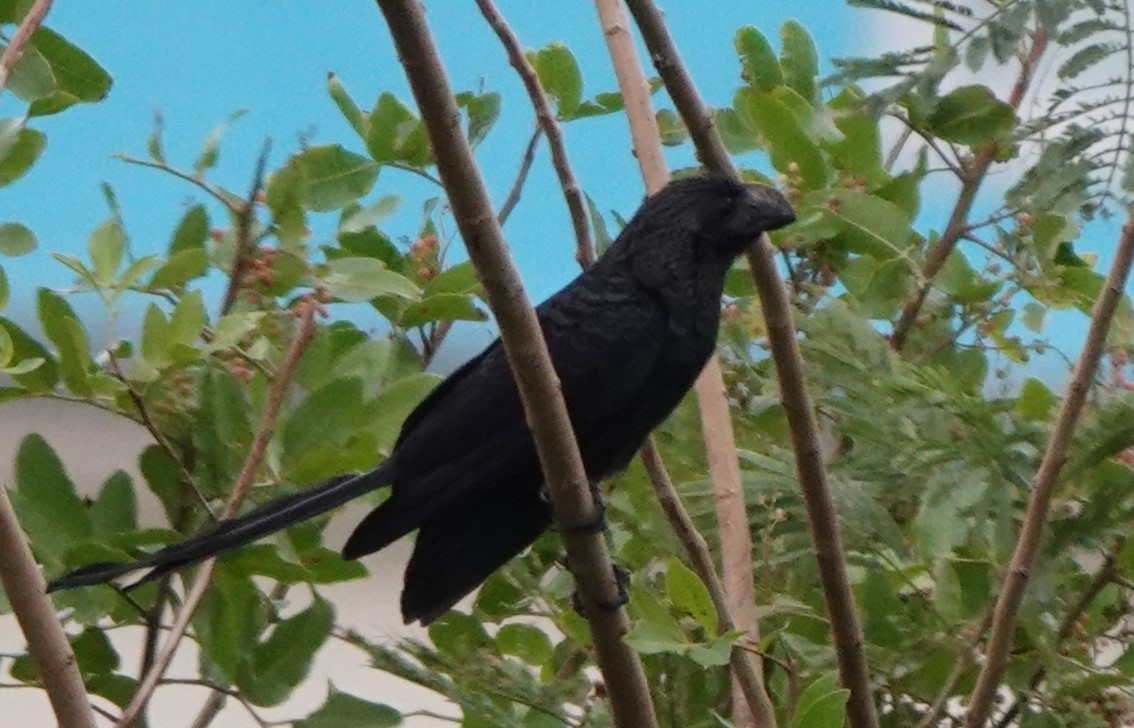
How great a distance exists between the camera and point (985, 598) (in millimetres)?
1143

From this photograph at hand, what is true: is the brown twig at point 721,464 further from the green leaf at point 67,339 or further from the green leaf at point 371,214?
the green leaf at point 67,339

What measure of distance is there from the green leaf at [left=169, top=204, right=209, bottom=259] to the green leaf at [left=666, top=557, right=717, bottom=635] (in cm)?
51

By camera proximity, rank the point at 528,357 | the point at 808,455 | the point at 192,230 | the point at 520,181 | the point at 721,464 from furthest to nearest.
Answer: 1. the point at 520,181
2. the point at 192,230
3. the point at 721,464
4. the point at 808,455
5. the point at 528,357

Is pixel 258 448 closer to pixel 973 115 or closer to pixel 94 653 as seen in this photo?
pixel 94 653

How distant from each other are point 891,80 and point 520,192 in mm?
452

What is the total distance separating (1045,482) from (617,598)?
0.27 metres

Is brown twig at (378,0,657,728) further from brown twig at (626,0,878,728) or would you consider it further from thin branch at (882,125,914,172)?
thin branch at (882,125,914,172)

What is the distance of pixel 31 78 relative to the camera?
104 cm

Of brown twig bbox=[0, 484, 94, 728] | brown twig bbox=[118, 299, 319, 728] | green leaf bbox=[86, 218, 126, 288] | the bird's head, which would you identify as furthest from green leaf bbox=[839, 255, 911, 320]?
brown twig bbox=[0, 484, 94, 728]

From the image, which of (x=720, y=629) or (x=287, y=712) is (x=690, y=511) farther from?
(x=287, y=712)

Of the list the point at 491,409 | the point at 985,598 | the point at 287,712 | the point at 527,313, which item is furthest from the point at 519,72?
the point at 287,712

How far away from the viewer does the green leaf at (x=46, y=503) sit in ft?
3.47

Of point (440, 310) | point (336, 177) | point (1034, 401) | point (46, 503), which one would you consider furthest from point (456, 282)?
point (1034, 401)

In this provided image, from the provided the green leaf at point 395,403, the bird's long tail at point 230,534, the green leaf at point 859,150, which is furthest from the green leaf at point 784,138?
the bird's long tail at point 230,534
